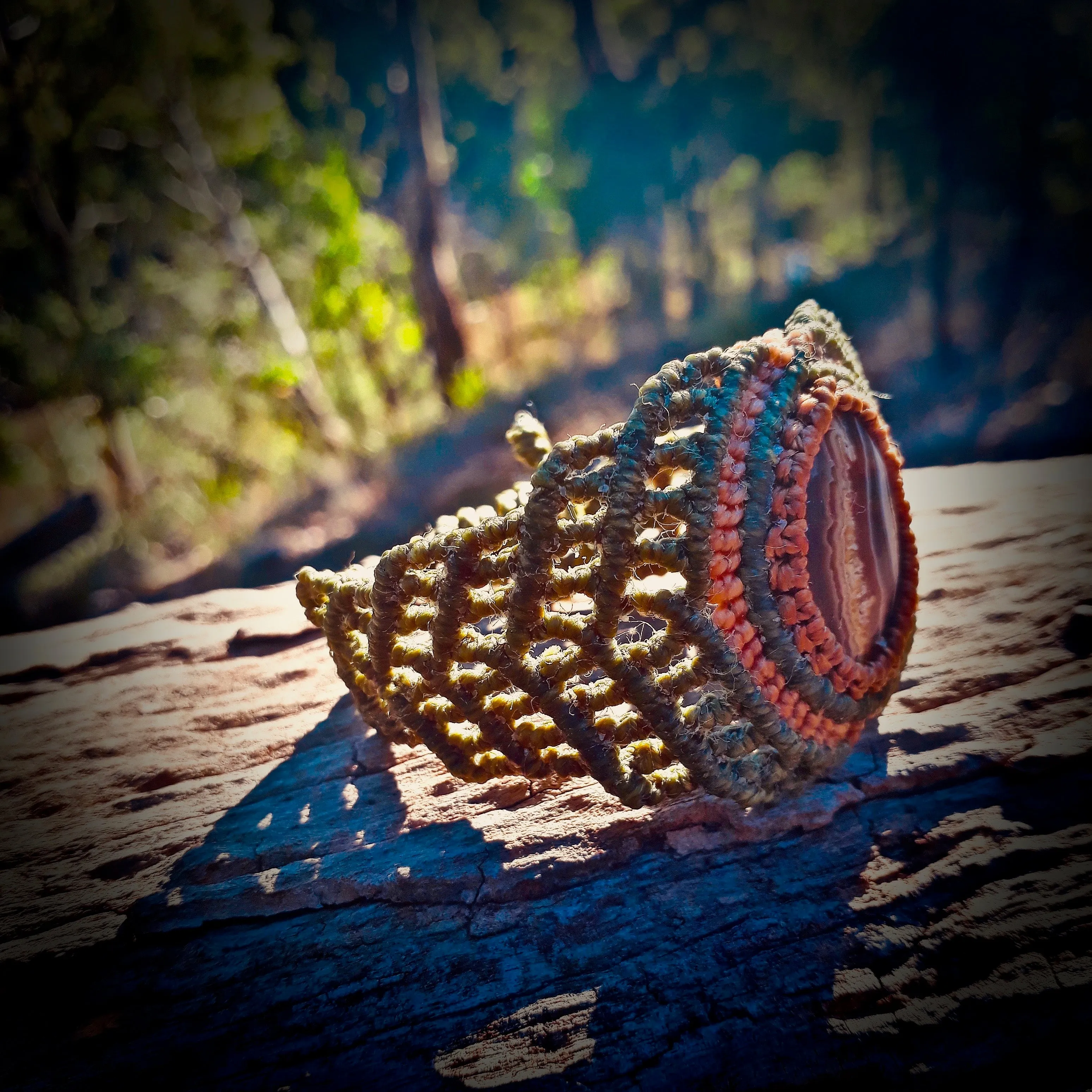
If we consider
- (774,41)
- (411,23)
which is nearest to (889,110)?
(774,41)

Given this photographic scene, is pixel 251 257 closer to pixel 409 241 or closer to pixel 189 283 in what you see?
pixel 189 283

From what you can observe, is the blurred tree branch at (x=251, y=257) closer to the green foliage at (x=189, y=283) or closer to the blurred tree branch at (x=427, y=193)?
the green foliage at (x=189, y=283)

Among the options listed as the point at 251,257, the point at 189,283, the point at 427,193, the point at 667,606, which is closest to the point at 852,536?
the point at 667,606

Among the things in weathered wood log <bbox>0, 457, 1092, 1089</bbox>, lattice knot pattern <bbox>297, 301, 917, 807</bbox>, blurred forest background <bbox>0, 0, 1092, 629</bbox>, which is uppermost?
blurred forest background <bbox>0, 0, 1092, 629</bbox>

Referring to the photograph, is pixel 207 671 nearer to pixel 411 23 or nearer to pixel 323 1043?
pixel 323 1043

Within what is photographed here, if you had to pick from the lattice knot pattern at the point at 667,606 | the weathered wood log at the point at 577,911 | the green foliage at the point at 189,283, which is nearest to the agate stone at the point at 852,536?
the lattice knot pattern at the point at 667,606

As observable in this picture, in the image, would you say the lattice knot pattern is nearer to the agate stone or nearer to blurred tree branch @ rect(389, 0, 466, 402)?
the agate stone

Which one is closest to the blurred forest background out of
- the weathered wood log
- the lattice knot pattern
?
the weathered wood log
